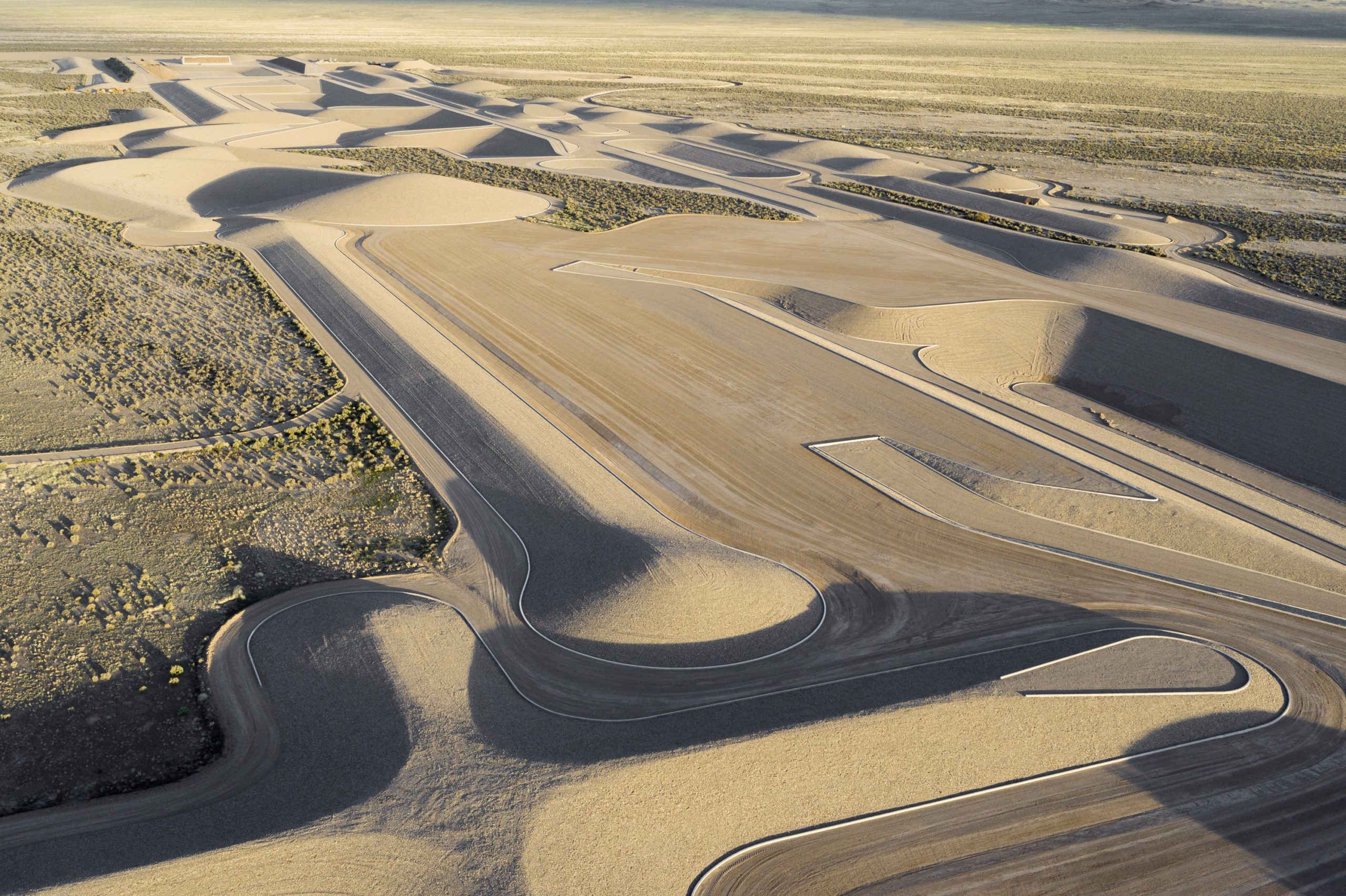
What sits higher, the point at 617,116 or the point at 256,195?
the point at 617,116

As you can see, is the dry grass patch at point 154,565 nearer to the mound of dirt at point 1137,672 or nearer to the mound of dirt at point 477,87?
the mound of dirt at point 1137,672

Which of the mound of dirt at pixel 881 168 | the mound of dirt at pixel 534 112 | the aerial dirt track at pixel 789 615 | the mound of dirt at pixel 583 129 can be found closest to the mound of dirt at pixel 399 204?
the aerial dirt track at pixel 789 615

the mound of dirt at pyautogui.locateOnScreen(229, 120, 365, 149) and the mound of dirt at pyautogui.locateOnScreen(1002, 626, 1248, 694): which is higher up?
the mound of dirt at pyautogui.locateOnScreen(229, 120, 365, 149)

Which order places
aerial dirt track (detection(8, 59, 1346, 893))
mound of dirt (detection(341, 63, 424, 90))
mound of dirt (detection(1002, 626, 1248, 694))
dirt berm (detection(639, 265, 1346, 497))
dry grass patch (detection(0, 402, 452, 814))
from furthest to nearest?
mound of dirt (detection(341, 63, 424, 90))
dirt berm (detection(639, 265, 1346, 497))
mound of dirt (detection(1002, 626, 1248, 694))
dry grass patch (detection(0, 402, 452, 814))
aerial dirt track (detection(8, 59, 1346, 893))

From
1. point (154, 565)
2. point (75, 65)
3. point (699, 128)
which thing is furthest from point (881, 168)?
point (75, 65)

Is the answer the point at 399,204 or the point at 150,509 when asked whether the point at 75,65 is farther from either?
the point at 150,509

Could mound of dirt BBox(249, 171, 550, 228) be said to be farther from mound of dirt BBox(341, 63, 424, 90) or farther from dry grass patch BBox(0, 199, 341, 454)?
mound of dirt BBox(341, 63, 424, 90)

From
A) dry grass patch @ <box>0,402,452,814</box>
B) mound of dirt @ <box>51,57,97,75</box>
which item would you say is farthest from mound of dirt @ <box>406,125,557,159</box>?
mound of dirt @ <box>51,57,97,75</box>

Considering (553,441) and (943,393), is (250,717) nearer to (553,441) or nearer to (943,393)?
(553,441)

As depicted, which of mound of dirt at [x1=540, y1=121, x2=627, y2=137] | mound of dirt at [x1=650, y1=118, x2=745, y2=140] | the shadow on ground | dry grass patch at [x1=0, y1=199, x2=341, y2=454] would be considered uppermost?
mound of dirt at [x1=650, y1=118, x2=745, y2=140]
